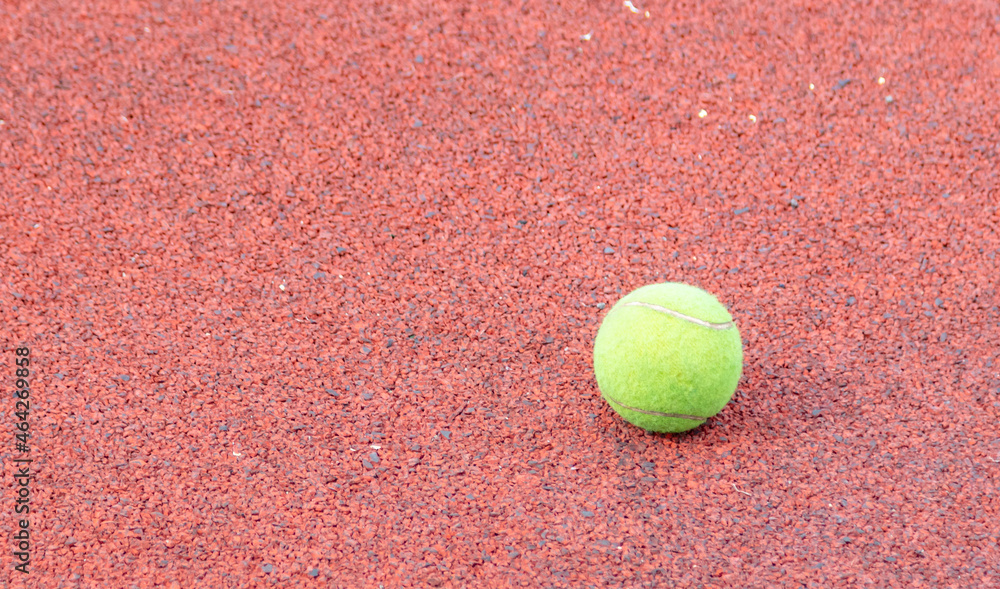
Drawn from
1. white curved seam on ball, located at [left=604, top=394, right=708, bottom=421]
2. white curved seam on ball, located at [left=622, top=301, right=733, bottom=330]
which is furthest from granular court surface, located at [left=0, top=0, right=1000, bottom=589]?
white curved seam on ball, located at [left=622, top=301, right=733, bottom=330]

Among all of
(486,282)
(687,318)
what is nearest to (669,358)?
(687,318)

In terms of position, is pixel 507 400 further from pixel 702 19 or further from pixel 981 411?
pixel 702 19

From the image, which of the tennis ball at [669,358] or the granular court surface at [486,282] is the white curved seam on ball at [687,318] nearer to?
the tennis ball at [669,358]

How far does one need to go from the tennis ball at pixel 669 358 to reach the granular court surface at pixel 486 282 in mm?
235

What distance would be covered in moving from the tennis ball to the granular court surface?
23 cm

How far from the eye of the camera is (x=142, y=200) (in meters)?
4.41

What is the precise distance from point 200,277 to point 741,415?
247cm

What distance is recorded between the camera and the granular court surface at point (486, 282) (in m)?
2.95

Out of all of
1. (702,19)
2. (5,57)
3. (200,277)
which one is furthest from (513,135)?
(5,57)

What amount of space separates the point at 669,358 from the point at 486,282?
128cm

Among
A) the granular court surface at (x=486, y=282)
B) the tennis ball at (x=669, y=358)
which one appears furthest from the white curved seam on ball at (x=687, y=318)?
the granular court surface at (x=486, y=282)

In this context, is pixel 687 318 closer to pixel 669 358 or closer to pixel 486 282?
pixel 669 358

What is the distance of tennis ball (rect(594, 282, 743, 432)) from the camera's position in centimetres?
299

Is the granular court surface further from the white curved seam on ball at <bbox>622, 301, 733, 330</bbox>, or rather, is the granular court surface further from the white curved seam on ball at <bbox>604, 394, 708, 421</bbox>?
the white curved seam on ball at <bbox>622, 301, 733, 330</bbox>
